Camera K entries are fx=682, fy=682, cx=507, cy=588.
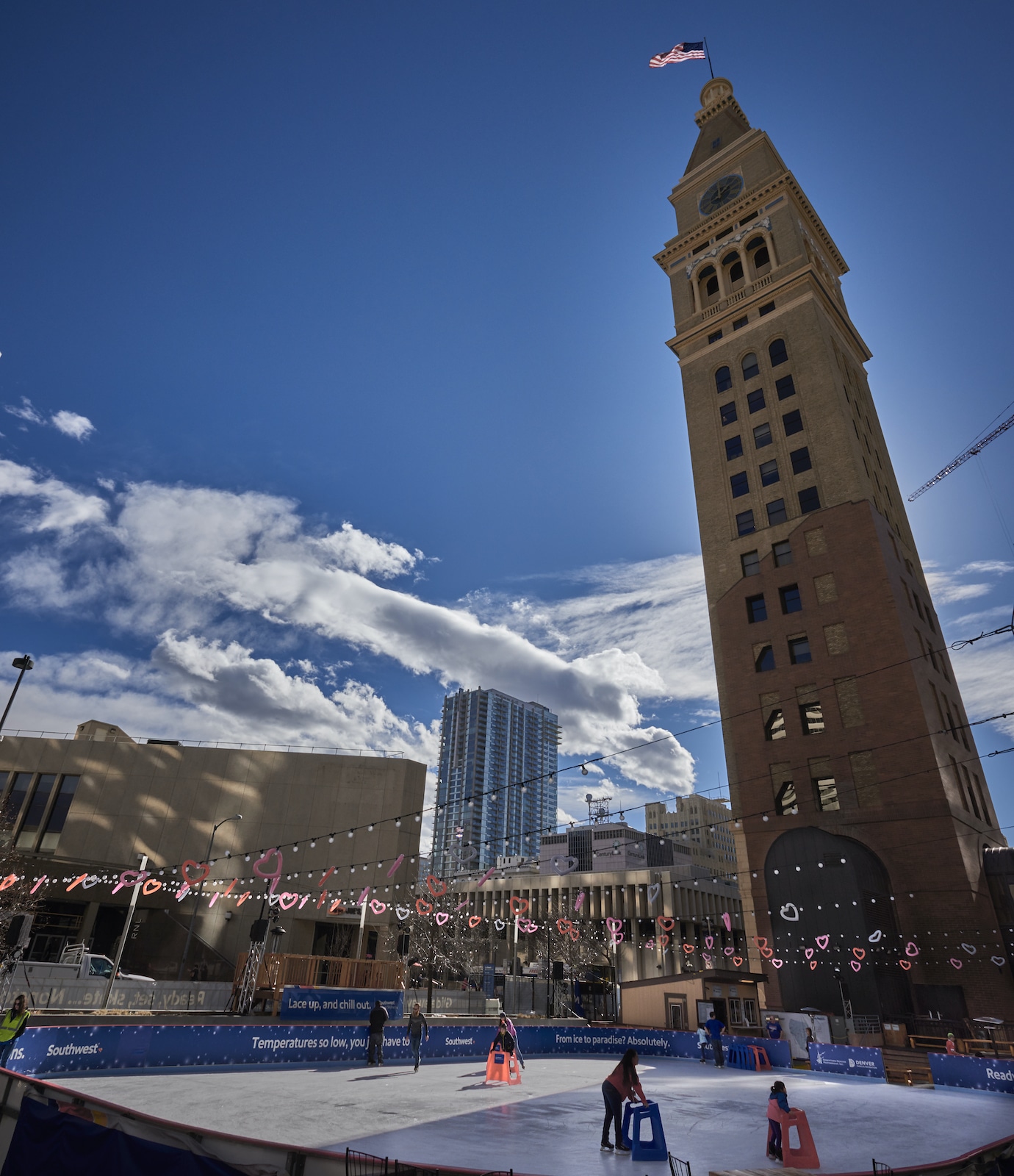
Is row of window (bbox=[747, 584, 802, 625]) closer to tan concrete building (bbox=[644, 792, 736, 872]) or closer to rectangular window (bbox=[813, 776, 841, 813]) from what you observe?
rectangular window (bbox=[813, 776, 841, 813])

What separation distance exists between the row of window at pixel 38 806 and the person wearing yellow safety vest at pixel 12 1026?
43254 mm

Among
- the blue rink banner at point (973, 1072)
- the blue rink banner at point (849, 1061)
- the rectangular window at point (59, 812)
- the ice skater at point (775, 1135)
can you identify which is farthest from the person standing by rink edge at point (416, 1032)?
the rectangular window at point (59, 812)

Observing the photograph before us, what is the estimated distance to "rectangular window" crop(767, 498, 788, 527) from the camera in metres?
47.3

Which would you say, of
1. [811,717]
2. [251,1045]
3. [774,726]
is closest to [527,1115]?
[251,1045]

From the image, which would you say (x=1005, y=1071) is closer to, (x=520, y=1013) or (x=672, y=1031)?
(x=672, y=1031)

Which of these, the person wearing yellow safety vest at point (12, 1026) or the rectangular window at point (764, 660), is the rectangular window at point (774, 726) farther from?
the person wearing yellow safety vest at point (12, 1026)

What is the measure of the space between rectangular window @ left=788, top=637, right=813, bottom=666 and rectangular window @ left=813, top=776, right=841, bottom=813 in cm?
705

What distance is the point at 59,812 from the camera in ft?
167

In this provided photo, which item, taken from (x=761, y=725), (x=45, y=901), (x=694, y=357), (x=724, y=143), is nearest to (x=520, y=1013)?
(x=761, y=725)

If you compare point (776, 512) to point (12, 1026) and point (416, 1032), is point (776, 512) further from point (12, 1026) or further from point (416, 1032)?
point (12, 1026)

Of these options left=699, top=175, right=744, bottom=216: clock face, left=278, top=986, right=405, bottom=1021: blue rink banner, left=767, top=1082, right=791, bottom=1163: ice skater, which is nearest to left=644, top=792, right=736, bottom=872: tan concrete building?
left=699, top=175, right=744, bottom=216: clock face

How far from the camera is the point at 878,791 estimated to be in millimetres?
36312

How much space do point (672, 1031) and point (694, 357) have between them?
161 feet

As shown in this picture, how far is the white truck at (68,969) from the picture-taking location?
81.0 ft
